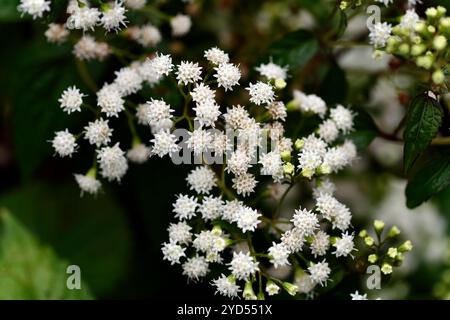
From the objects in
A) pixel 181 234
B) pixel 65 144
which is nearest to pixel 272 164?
pixel 181 234

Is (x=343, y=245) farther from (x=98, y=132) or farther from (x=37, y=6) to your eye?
(x=37, y=6)

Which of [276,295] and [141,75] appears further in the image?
[141,75]

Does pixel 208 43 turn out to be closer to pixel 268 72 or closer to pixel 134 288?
pixel 268 72

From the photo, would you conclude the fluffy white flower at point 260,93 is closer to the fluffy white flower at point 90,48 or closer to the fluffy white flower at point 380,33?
the fluffy white flower at point 380,33

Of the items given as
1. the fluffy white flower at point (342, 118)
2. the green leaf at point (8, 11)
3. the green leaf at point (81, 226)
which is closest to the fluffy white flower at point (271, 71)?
the fluffy white flower at point (342, 118)

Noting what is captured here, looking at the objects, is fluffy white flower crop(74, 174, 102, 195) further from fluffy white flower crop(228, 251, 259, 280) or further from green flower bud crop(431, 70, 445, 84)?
green flower bud crop(431, 70, 445, 84)
